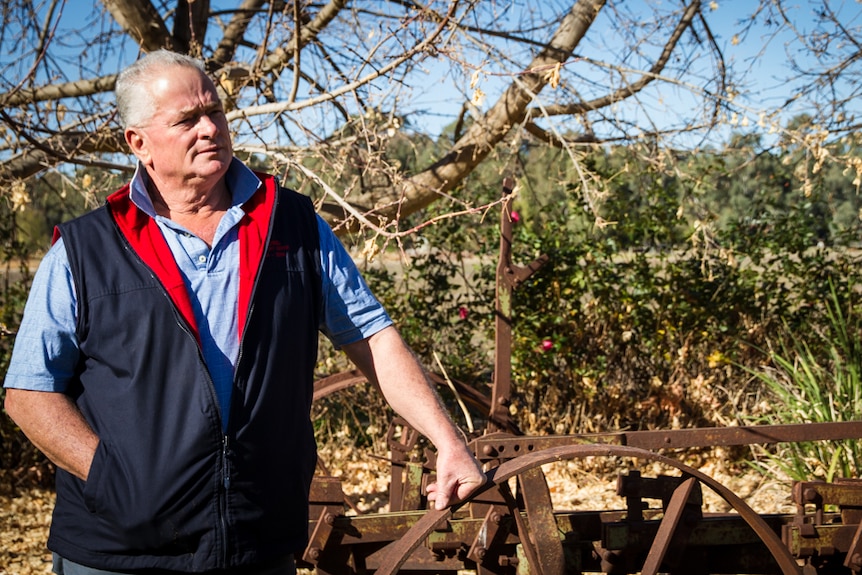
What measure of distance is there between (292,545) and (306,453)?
0.70ft

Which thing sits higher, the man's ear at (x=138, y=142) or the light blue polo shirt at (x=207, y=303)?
the man's ear at (x=138, y=142)

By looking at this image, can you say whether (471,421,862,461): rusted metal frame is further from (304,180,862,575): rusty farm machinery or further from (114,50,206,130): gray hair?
(114,50,206,130): gray hair

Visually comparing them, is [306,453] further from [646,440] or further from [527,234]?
[527,234]

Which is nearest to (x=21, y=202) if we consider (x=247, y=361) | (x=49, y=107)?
(x=49, y=107)

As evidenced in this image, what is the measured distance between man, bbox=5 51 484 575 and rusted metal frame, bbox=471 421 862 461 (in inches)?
38.7

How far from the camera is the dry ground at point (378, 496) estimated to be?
4.76 m

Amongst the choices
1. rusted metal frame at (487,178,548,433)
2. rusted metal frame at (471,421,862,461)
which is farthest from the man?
rusted metal frame at (487,178,548,433)

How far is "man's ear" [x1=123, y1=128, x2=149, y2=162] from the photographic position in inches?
84.2

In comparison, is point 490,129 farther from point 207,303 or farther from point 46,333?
point 46,333

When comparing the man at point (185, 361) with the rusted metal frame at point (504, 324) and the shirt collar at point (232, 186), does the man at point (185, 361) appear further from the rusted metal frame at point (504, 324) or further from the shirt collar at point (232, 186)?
the rusted metal frame at point (504, 324)

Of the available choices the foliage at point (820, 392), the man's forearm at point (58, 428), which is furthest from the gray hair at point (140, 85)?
the foliage at point (820, 392)

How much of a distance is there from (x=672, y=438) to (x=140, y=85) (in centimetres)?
210

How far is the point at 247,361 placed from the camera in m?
1.95

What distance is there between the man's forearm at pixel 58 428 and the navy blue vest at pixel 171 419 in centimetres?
3
